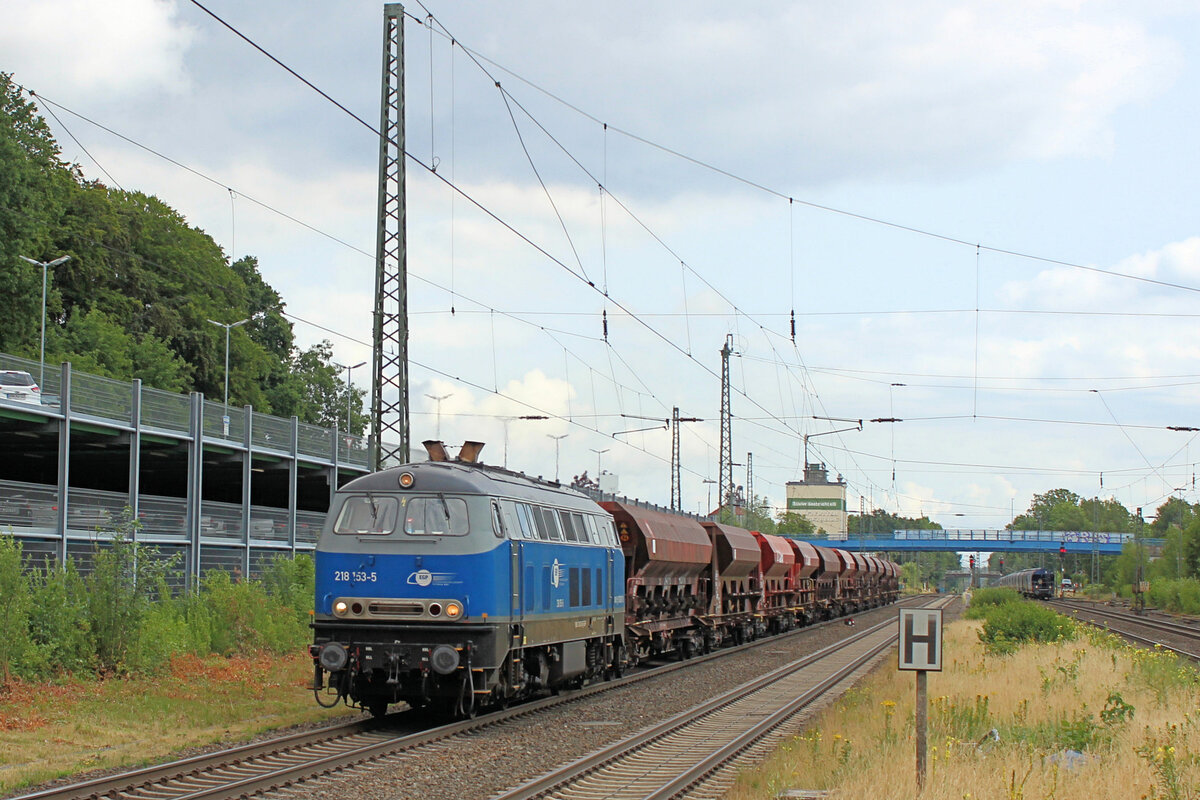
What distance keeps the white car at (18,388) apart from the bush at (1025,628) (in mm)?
24900

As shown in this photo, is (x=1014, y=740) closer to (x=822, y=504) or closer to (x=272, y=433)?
(x=272, y=433)

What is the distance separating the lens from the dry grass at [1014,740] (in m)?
11.6

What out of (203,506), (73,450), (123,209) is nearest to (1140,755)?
(203,506)

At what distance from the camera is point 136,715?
60.5 feet

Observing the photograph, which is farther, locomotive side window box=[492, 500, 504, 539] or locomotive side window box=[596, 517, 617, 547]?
locomotive side window box=[596, 517, 617, 547]

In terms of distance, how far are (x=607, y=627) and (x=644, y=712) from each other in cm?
418

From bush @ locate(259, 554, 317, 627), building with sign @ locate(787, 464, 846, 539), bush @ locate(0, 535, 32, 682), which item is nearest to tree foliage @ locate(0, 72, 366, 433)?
bush @ locate(259, 554, 317, 627)

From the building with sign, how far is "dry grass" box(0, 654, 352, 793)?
162 meters

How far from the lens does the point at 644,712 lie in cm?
2052

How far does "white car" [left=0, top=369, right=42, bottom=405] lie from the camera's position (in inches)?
1216

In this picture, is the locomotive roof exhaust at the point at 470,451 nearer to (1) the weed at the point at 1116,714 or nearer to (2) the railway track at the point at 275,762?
(2) the railway track at the point at 275,762

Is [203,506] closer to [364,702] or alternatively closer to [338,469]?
[338,469]

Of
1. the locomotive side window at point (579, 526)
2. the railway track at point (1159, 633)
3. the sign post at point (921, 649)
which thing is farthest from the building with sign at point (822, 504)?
the sign post at point (921, 649)

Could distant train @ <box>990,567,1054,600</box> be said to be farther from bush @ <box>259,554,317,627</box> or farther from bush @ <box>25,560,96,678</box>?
bush @ <box>25,560,96,678</box>
